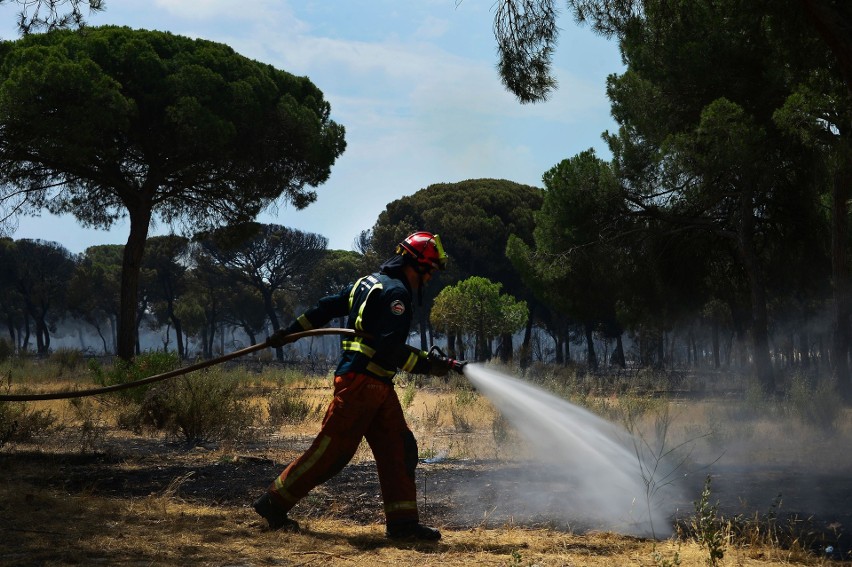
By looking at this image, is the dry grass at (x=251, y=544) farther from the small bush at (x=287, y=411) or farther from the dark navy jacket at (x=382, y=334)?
the small bush at (x=287, y=411)

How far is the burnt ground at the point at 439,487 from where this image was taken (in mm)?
5984

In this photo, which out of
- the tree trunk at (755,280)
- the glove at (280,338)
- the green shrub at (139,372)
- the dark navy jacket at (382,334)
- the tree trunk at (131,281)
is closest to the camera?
the dark navy jacket at (382,334)

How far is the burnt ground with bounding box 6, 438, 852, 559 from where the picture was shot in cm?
598

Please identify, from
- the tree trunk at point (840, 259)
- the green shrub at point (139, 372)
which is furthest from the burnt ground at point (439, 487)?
→ the tree trunk at point (840, 259)

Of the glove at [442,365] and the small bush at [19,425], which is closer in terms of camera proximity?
the glove at [442,365]

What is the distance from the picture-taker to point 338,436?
5.11m

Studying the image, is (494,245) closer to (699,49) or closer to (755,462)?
(699,49)

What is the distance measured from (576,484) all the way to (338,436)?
2.97 m

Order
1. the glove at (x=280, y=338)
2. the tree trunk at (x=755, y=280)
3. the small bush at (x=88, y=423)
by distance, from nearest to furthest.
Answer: the glove at (x=280, y=338) → the small bush at (x=88, y=423) → the tree trunk at (x=755, y=280)

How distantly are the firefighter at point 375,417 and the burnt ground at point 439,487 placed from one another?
846mm

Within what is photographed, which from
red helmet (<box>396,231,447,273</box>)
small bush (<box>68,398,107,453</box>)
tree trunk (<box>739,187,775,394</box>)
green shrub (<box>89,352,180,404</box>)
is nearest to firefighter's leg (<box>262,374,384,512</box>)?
red helmet (<box>396,231,447,273</box>)

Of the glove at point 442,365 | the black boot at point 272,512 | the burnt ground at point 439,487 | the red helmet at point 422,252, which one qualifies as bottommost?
the burnt ground at point 439,487

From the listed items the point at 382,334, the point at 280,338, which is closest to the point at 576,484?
the point at 382,334

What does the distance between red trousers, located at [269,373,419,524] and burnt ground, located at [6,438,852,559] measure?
33.5 inches
